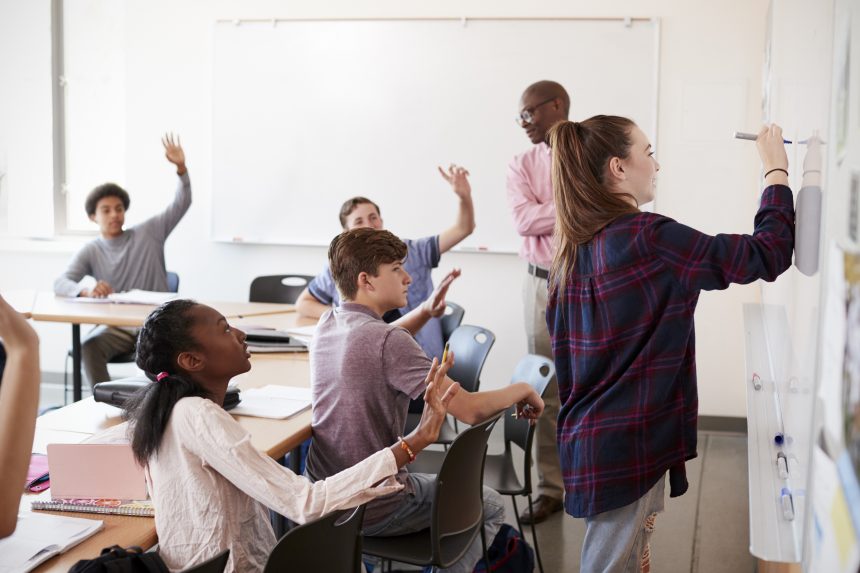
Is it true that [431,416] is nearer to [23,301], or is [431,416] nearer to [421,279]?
[421,279]

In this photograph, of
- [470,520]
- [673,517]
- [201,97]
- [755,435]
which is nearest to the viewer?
[755,435]

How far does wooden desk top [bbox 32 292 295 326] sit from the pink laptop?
201 centimetres

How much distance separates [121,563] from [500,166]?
3853 millimetres

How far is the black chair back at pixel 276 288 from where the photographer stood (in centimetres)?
479

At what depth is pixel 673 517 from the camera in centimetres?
359

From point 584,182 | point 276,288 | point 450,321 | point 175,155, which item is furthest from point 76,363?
point 584,182

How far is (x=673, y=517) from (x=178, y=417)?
2.59 m

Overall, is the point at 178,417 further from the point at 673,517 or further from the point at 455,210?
the point at 455,210

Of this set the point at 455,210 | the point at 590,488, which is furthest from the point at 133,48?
the point at 590,488

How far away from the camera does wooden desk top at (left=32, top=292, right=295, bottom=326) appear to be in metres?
3.82

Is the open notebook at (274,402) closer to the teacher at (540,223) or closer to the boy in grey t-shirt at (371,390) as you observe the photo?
the boy in grey t-shirt at (371,390)

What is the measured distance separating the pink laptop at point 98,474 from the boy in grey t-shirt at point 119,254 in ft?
9.60

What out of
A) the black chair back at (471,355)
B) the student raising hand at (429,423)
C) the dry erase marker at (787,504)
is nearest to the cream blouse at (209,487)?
the student raising hand at (429,423)

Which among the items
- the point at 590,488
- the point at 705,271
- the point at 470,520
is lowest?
the point at 470,520
